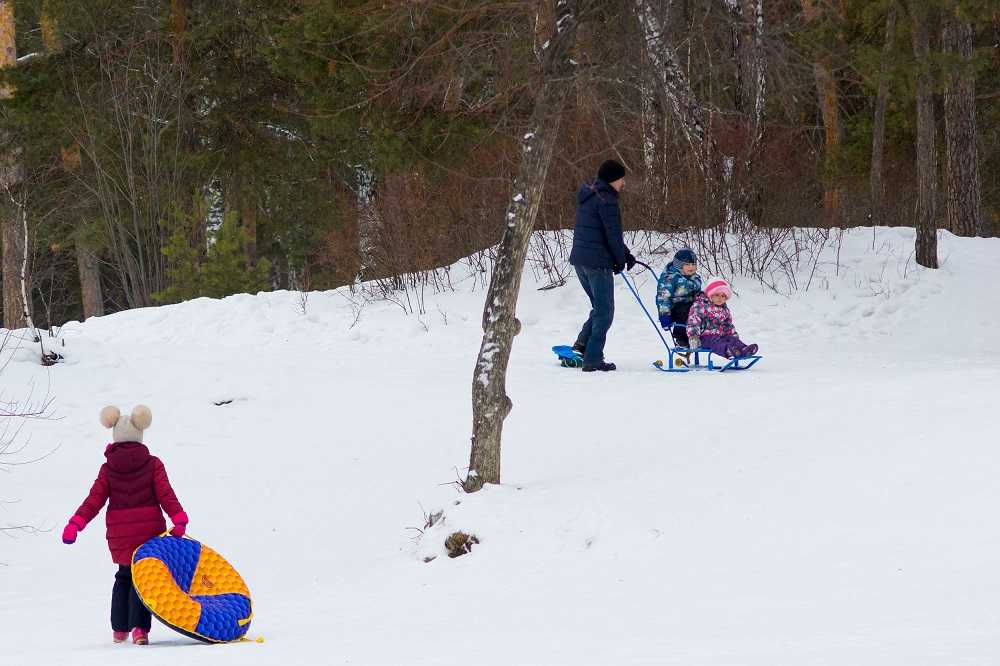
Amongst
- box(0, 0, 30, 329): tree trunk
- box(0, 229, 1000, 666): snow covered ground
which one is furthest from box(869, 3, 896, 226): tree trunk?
box(0, 0, 30, 329): tree trunk

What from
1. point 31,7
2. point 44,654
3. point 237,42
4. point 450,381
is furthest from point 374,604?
point 31,7

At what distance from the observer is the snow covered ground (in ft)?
15.6

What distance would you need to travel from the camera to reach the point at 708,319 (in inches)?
405

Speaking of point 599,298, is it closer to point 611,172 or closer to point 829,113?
point 611,172

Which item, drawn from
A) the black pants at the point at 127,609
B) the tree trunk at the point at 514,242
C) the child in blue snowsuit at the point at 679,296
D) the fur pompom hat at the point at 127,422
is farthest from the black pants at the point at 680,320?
the black pants at the point at 127,609

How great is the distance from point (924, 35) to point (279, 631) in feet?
37.0

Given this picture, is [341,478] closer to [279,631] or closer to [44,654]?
[279,631]

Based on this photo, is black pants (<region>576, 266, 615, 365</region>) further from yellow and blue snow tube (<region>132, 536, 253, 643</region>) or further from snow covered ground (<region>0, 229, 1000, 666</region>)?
yellow and blue snow tube (<region>132, 536, 253, 643</region>)

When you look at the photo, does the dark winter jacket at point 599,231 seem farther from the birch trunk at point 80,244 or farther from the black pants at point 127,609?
the birch trunk at point 80,244

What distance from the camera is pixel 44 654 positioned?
4.84 metres

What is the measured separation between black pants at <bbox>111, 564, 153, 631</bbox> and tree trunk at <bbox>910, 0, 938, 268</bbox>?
431 inches

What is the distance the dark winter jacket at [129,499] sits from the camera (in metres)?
5.54

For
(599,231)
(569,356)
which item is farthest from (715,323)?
(569,356)

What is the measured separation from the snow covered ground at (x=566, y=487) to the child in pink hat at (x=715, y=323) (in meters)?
0.30
